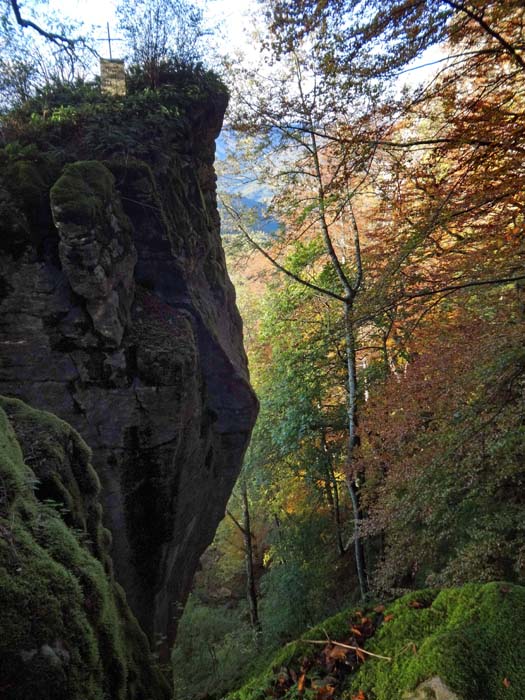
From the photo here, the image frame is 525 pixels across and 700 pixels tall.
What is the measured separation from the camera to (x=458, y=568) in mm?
4383

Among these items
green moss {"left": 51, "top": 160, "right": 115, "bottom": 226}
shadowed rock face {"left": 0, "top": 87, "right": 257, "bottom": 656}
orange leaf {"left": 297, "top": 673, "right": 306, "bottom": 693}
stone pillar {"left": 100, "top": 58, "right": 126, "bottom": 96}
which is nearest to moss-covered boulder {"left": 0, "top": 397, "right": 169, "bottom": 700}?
orange leaf {"left": 297, "top": 673, "right": 306, "bottom": 693}

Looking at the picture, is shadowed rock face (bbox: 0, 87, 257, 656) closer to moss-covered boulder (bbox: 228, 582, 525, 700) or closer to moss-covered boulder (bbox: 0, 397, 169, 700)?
moss-covered boulder (bbox: 0, 397, 169, 700)

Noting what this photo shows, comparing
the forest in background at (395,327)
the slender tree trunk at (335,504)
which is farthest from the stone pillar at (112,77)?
the slender tree trunk at (335,504)

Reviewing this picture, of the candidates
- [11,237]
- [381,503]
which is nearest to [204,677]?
[381,503]

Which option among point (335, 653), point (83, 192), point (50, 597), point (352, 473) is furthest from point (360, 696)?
point (352, 473)

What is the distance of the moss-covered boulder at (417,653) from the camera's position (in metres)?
1.29

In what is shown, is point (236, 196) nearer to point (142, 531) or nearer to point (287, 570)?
point (142, 531)

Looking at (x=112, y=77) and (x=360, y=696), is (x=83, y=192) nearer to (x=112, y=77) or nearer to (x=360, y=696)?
(x=112, y=77)

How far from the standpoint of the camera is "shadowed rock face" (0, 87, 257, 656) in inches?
217

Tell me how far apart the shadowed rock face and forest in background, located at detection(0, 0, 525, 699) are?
69.8 inches

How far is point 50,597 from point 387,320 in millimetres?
7129

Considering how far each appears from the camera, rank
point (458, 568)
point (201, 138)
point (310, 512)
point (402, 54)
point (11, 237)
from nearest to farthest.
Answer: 1. point (402, 54)
2. point (458, 568)
3. point (11, 237)
4. point (201, 138)
5. point (310, 512)

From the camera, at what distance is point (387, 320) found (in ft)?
25.2

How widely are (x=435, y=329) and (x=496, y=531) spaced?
333 centimetres
